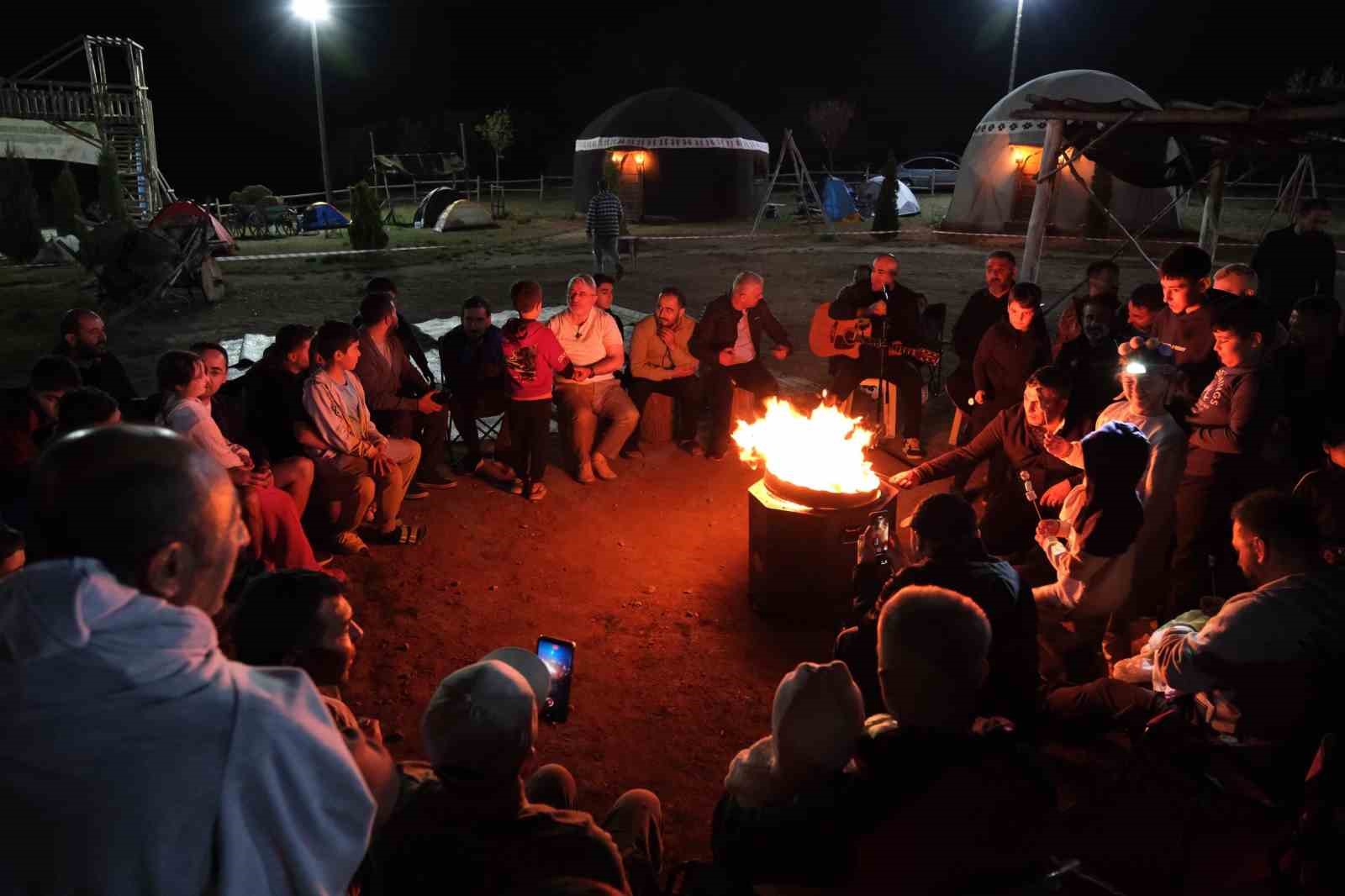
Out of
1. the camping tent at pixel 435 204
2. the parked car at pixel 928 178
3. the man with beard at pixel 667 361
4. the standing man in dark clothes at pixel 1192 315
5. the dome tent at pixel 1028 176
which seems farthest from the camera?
the parked car at pixel 928 178

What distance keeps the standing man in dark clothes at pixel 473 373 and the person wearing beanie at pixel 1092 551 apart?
179 inches

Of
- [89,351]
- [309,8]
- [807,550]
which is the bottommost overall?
[807,550]

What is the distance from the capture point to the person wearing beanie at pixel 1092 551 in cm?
423

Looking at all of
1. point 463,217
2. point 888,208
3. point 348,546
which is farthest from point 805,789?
point 463,217

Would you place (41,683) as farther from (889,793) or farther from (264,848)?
(889,793)

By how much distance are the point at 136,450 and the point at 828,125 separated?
153 ft

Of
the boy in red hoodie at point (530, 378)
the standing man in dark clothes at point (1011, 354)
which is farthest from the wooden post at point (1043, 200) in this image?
the boy in red hoodie at point (530, 378)

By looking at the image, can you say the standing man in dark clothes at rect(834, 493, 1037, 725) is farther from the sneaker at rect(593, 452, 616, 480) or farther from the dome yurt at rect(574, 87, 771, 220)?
the dome yurt at rect(574, 87, 771, 220)

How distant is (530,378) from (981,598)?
479cm

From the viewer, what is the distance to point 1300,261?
875 cm

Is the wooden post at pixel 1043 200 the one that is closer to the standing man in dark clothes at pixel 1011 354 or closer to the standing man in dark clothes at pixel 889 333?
the standing man in dark clothes at pixel 889 333

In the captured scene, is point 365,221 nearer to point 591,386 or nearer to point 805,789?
point 591,386

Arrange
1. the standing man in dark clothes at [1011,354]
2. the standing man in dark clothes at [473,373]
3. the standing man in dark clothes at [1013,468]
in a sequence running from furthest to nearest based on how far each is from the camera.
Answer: the standing man in dark clothes at [473,373] < the standing man in dark clothes at [1011,354] < the standing man in dark clothes at [1013,468]

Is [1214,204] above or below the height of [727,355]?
above
